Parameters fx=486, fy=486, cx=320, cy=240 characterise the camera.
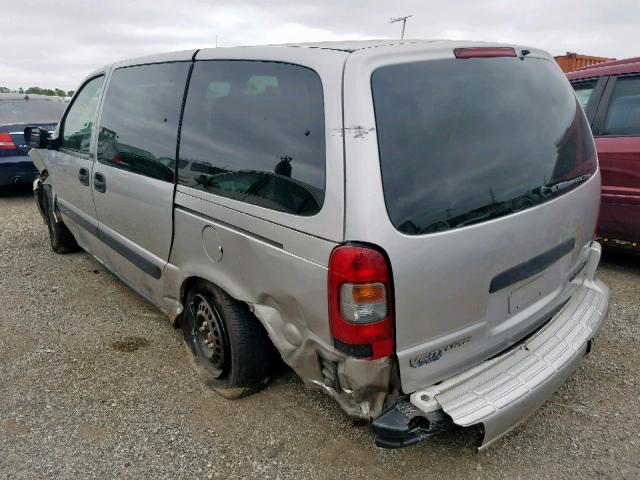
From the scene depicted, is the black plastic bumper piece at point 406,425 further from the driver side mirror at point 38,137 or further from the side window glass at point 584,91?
the driver side mirror at point 38,137

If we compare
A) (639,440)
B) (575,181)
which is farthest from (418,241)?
(639,440)

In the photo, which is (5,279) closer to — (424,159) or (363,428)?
(363,428)

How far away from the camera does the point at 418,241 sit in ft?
5.58

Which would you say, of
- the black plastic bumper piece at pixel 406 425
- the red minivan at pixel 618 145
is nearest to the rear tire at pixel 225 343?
the black plastic bumper piece at pixel 406 425

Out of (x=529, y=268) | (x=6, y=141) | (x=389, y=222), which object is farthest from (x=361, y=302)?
(x=6, y=141)

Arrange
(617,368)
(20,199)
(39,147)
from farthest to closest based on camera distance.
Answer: (20,199) < (39,147) < (617,368)

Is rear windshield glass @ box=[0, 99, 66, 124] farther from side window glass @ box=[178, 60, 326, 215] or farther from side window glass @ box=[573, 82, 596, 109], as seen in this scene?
side window glass @ box=[573, 82, 596, 109]

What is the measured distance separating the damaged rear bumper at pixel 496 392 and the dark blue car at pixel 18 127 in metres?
7.18

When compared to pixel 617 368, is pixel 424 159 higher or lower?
higher

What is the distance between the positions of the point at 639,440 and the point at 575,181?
1.23 m

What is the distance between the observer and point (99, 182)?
3338 mm

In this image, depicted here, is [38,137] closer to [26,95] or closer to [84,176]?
[84,176]

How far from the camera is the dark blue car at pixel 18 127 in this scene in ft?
22.8

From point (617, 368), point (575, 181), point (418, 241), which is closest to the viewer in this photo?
point (418, 241)
